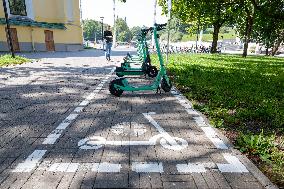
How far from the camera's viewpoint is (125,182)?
296 cm

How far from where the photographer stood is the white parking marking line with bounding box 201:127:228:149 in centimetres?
403

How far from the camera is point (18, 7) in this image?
28.4 metres

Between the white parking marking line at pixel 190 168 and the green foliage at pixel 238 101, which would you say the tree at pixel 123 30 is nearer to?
the green foliage at pixel 238 101

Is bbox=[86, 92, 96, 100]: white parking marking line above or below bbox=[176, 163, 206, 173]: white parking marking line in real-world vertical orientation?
below

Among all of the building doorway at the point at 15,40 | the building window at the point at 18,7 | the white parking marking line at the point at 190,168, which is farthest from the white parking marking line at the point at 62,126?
the building window at the point at 18,7

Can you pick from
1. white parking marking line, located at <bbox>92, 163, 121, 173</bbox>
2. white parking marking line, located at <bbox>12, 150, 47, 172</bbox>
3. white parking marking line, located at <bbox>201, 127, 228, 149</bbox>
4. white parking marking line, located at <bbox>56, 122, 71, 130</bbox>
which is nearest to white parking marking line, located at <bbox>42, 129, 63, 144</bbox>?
white parking marking line, located at <bbox>56, 122, 71, 130</bbox>

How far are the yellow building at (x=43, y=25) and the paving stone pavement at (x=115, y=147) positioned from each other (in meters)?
24.0

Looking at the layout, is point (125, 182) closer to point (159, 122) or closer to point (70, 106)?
point (159, 122)

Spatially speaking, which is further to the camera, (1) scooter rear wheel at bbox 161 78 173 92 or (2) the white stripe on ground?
(1) scooter rear wheel at bbox 161 78 173 92

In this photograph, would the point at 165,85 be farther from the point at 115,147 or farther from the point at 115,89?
the point at 115,147

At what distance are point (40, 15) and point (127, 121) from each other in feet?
94.9

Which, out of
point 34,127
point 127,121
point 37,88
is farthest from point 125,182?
point 37,88

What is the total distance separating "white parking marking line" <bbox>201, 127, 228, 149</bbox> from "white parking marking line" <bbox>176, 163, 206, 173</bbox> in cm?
75

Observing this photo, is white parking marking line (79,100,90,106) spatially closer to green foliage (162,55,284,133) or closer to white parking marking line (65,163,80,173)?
green foliage (162,55,284,133)
